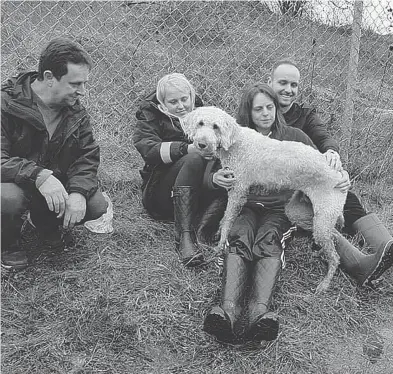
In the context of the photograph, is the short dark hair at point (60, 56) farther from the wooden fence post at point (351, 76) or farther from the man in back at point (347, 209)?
the wooden fence post at point (351, 76)

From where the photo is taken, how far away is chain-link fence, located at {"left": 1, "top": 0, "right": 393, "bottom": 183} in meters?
5.28

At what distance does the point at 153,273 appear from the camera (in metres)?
3.26

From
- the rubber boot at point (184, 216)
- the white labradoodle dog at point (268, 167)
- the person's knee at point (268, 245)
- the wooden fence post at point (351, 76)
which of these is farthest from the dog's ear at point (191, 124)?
the wooden fence post at point (351, 76)

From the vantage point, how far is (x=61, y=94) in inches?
120

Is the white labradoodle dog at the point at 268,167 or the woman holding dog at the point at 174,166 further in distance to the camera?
the woman holding dog at the point at 174,166

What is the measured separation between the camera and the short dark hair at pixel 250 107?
3.51 m

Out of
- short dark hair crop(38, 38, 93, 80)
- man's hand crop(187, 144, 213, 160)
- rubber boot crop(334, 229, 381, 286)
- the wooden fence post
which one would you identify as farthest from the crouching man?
the wooden fence post

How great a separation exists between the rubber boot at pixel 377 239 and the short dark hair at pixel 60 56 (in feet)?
6.53

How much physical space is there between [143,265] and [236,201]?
0.70m

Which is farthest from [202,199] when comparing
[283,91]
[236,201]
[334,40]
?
[334,40]

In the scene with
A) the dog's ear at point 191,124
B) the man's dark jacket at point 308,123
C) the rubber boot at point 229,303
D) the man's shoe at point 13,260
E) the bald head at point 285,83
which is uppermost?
the bald head at point 285,83

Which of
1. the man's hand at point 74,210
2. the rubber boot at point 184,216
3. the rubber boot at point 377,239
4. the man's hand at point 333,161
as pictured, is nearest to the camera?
the man's hand at point 74,210

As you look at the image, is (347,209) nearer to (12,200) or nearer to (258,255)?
(258,255)

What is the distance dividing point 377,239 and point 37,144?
2.18 metres
